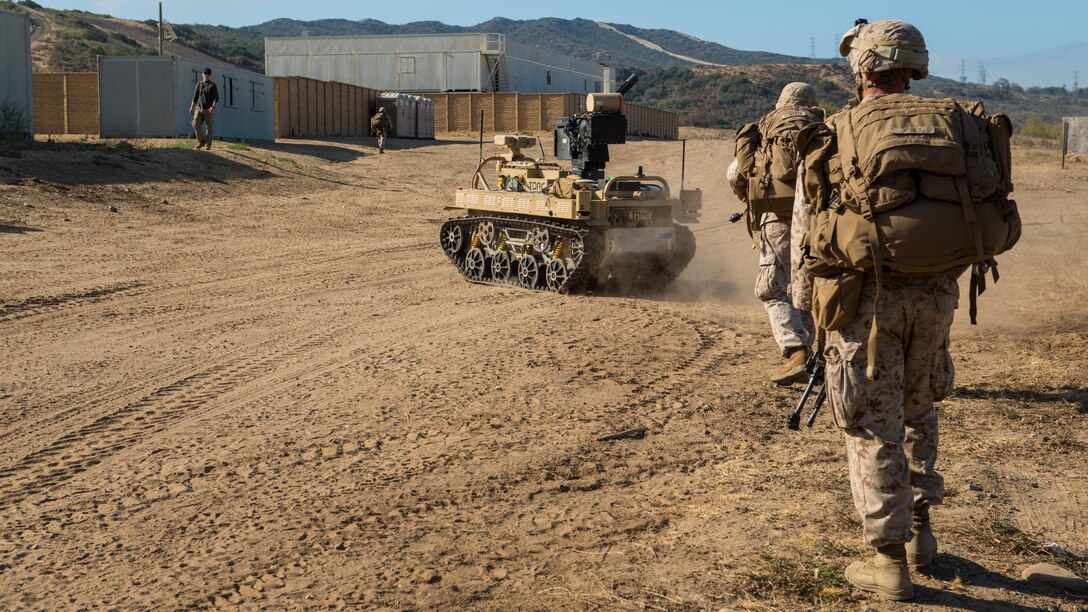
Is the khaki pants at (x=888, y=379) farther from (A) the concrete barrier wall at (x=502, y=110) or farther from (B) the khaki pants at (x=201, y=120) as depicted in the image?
(A) the concrete barrier wall at (x=502, y=110)

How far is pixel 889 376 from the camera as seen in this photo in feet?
14.4

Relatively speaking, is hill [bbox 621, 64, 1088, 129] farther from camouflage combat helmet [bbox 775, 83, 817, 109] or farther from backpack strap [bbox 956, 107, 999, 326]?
backpack strap [bbox 956, 107, 999, 326]

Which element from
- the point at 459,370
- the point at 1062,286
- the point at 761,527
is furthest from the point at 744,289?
the point at 761,527

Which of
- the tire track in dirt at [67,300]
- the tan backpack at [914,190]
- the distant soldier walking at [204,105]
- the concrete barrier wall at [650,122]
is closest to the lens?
the tan backpack at [914,190]

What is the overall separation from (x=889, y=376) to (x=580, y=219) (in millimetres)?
7799

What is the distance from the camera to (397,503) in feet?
18.2

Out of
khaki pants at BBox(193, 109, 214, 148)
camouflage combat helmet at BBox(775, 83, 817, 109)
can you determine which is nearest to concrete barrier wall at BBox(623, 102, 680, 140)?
khaki pants at BBox(193, 109, 214, 148)

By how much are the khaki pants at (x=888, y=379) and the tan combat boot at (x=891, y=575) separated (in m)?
0.06

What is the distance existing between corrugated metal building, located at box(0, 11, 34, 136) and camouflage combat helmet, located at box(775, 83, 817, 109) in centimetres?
1862

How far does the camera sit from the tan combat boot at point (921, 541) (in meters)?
4.68

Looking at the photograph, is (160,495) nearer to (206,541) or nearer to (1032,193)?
(206,541)

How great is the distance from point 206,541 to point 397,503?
91 centimetres

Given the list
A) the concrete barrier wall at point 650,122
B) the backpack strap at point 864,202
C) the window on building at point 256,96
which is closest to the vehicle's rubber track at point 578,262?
the backpack strap at point 864,202

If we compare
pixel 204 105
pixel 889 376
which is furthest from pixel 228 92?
pixel 889 376
